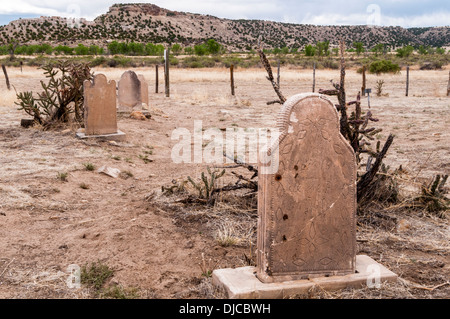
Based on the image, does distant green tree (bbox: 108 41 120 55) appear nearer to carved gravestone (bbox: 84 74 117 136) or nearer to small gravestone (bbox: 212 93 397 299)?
carved gravestone (bbox: 84 74 117 136)

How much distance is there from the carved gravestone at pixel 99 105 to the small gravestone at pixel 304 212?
7216 mm

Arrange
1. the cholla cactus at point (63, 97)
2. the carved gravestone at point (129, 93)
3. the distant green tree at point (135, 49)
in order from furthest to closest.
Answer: the distant green tree at point (135, 49), the carved gravestone at point (129, 93), the cholla cactus at point (63, 97)

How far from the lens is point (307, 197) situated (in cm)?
360

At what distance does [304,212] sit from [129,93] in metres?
11.6

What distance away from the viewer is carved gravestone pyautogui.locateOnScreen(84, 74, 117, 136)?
32.6ft

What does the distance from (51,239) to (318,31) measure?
118m

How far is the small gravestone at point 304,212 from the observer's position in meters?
3.46

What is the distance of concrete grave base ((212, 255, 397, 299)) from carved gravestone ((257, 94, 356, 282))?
7 centimetres

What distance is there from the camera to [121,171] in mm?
8328

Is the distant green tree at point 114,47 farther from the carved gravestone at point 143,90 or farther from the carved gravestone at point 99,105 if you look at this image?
the carved gravestone at point 99,105

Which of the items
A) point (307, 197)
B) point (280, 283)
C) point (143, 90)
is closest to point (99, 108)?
point (143, 90)

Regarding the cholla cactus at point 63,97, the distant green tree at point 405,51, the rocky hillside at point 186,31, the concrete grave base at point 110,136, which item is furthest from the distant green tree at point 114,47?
the concrete grave base at point 110,136

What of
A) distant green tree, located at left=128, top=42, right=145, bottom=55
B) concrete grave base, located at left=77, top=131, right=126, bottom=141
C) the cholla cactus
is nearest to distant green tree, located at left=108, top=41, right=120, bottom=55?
distant green tree, located at left=128, top=42, right=145, bottom=55
